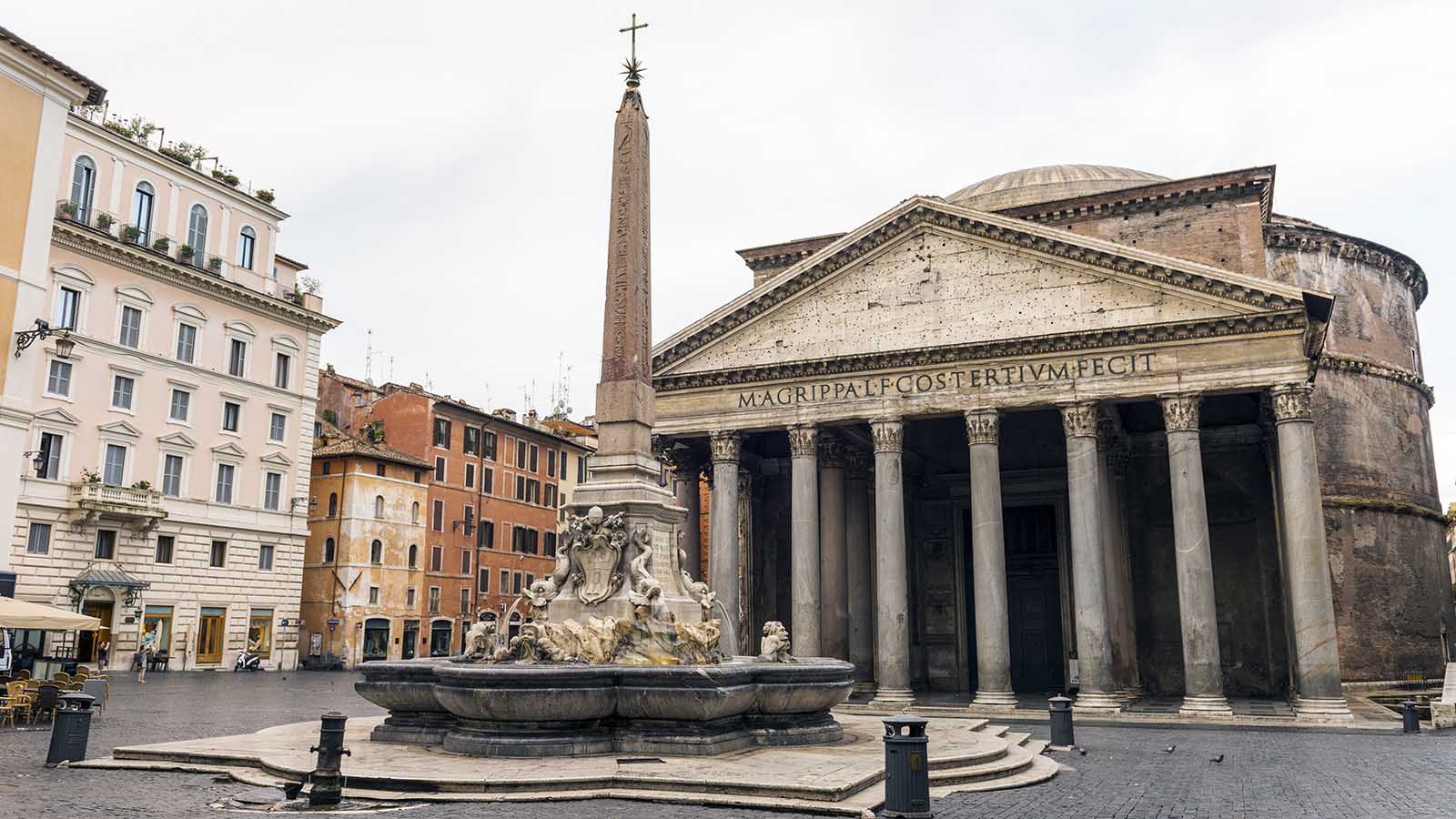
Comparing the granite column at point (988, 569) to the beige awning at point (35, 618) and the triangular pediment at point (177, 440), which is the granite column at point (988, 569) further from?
the triangular pediment at point (177, 440)

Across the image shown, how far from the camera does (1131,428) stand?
A: 2972 centimetres

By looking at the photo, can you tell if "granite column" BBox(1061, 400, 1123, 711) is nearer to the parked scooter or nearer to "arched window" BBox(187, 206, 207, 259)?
the parked scooter

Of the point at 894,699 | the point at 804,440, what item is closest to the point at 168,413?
the point at 804,440

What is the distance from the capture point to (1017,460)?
3123 cm

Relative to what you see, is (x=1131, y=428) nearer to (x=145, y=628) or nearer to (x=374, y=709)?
(x=374, y=709)

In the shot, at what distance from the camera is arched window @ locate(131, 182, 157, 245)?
31.0 meters

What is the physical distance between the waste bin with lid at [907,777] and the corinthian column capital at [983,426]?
16482 mm

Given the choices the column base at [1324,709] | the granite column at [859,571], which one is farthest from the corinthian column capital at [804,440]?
the column base at [1324,709]

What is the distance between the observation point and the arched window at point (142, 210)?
31031 millimetres

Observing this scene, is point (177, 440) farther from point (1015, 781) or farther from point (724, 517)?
point (1015, 781)

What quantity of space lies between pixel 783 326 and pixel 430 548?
877 inches

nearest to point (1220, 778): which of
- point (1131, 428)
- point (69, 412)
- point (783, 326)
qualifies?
point (783, 326)

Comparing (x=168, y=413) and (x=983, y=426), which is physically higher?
(x=168, y=413)

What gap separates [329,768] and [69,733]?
3985mm
